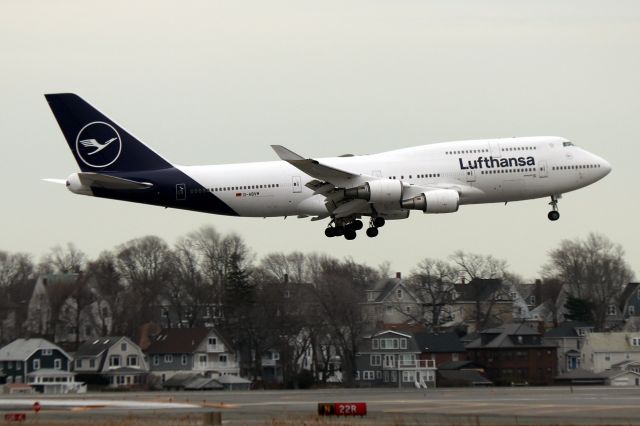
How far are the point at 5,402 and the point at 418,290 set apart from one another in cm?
11125

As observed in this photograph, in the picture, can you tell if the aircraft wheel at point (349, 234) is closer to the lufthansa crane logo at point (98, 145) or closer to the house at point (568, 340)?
the lufthansa crane logo at point (98, 145)

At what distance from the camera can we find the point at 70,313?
539 ft

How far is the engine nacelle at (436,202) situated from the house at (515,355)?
203ft

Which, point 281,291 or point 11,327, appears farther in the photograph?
point 11,327

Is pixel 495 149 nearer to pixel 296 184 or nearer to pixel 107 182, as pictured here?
pixel 296 184

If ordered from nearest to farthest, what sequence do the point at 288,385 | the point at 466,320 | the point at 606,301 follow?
1. the point at 288,385
2. the point at 606,301
3. the point at 466,320

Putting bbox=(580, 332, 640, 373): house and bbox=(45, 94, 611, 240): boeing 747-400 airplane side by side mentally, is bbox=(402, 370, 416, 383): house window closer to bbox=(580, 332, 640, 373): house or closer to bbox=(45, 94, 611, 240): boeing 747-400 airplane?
A: bbox=(580, 332, 640, 373): house

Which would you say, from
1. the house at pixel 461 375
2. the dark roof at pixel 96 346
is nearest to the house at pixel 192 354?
the dark roof at pixel 96 346

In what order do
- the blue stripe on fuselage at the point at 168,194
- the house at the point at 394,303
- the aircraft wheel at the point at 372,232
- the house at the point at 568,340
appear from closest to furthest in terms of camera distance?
1. the blue stripe on fuselage at the point at 168,194
2. the aircraft wheel at the point at 372,232
3. the house at the point at 568,340
4. the house at the point at 394,303

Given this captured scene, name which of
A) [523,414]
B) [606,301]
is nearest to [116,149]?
[523,414]

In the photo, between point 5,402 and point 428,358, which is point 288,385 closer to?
point 428,358

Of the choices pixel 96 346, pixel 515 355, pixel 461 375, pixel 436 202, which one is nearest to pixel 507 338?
pixel 515 355

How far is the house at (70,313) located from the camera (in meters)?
161

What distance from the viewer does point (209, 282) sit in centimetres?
15450
